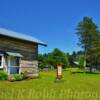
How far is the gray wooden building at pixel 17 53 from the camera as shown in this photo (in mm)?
27938

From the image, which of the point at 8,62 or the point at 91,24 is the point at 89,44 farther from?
the point at 8,62

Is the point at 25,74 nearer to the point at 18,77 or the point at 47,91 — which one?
the point at 18,77

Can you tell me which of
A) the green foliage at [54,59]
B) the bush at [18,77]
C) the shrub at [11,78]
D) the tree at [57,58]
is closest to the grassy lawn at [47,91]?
the shrub at [11,78]

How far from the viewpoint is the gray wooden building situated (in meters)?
27.9

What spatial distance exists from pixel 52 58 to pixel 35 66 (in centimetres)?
6927

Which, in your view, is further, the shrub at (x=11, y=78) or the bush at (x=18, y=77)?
the bush at (x=18, y=77)

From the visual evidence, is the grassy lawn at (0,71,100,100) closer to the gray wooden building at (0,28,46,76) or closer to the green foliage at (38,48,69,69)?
the gray wooden building at (0,28,46,76)

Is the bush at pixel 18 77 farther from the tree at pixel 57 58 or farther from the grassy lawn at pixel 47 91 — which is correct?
the tree at pixel 57 58

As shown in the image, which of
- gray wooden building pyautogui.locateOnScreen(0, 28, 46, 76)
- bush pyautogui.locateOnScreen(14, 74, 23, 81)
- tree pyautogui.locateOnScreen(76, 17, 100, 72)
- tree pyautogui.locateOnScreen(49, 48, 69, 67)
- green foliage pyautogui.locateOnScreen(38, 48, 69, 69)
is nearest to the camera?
bush pyautogui.locateOnScreen(14, 74, 23, 81)

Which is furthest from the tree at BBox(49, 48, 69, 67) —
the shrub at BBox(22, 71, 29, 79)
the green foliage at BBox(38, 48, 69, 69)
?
the shrub at BBox(22, 71, 29, 79)

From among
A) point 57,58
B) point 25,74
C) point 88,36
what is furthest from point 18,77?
point 57,58

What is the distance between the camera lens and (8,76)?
89.2ft

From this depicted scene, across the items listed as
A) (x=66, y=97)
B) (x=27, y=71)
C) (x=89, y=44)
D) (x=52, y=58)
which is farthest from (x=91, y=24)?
(x=66, y=97)

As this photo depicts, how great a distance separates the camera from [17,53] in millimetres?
29656
